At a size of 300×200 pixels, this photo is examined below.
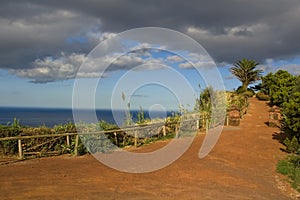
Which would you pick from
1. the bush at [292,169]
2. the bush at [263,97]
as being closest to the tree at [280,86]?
the bush at [263,97]

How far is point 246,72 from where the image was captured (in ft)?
149

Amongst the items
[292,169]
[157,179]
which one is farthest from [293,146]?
[157,179]

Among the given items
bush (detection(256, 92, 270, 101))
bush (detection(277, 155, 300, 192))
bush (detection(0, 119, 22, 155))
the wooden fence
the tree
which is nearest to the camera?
bush (detection(277, 155, 300, 192))

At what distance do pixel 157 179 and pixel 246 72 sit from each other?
39.1 metres

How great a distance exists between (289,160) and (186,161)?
12.5 feet

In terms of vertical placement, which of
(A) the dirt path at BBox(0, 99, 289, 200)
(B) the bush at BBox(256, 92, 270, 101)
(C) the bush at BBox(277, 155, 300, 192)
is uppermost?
(B) the bush at BBox(256, 92, 270, 101)

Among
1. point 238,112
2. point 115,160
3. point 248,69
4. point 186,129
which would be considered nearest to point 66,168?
point 115,160

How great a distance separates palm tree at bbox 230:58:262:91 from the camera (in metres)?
45.0

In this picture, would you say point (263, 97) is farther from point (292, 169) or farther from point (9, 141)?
point (9, 141)

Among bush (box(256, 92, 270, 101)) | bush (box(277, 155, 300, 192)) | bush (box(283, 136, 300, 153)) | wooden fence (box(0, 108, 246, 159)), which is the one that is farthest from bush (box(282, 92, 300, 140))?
bush (box(256, 92, 270, 101))

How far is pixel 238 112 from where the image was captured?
2444 cm

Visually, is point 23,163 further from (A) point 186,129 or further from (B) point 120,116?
(A) point 186,129

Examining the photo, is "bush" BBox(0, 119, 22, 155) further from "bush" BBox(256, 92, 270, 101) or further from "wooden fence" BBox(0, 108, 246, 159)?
"bush" BBox(256, 92, 270, 101)

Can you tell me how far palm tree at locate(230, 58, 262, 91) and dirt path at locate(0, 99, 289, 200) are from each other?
32894 mm
